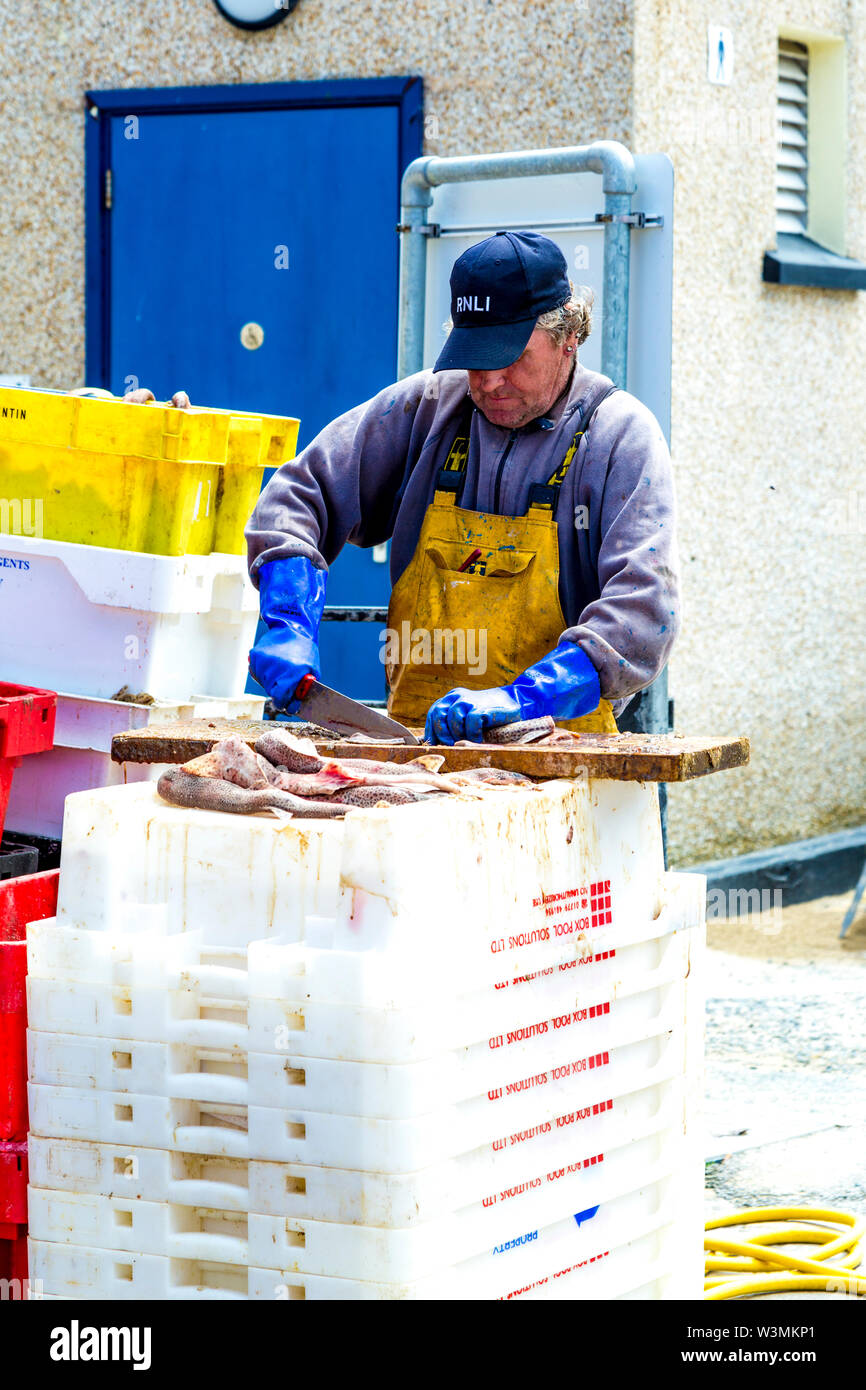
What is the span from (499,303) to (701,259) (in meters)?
3.87

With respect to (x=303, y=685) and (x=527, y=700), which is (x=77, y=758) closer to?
(x=303, y=685)

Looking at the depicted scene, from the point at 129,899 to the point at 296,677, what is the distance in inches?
34.6

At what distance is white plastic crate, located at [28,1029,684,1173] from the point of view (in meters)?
2.67

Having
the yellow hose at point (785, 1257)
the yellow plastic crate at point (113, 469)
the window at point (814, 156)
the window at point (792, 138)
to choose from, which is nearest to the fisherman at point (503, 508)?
the yellow plastic crate at point (113, 469)

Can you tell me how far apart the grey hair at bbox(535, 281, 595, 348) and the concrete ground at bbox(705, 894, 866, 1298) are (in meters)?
2.11

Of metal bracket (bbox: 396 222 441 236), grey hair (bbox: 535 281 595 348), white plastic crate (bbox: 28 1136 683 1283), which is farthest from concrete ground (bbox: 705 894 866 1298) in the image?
metal bracket (bbox: 396 222 441 236)

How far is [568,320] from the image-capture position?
12.6 feet

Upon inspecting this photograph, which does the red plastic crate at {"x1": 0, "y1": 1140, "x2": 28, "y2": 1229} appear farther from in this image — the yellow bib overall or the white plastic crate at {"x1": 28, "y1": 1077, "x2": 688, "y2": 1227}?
the yellow bib overall

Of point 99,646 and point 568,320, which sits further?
point 99,646

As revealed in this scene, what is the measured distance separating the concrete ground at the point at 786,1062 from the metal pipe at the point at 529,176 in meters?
2.12

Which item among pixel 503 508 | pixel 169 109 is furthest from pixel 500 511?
pixel 169 109

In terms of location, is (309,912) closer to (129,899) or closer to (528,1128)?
(129,899)

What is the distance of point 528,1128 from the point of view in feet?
9.70
